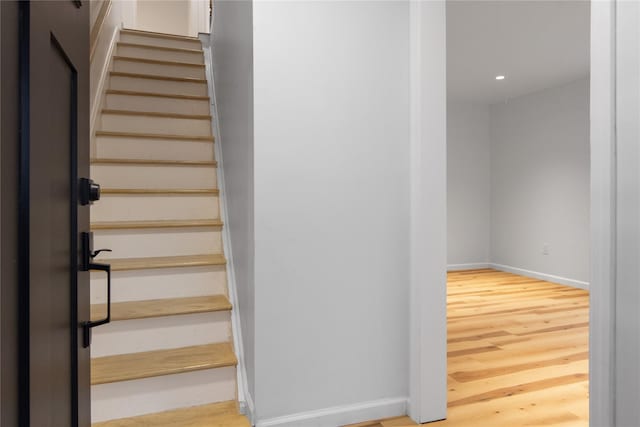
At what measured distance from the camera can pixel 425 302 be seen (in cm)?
190

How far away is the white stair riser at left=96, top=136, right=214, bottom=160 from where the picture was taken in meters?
2.83

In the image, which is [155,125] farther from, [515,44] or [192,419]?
[515,44]

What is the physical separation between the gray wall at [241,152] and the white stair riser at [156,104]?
604 millimetres

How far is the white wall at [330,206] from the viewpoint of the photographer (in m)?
1.76

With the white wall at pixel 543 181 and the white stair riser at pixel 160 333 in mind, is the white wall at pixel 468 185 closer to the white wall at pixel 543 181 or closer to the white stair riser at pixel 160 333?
the white wall at pixel 543 181

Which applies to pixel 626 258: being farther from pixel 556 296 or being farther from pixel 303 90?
pixel 556 296

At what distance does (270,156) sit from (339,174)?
31 centimetres

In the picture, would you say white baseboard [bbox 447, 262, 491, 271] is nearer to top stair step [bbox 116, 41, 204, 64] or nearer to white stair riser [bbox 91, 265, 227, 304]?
top stair step [bbox 116, 41, 204, 64]

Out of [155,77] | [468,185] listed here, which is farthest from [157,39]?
[468,185]

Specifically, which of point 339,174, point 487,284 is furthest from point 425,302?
point 487,284

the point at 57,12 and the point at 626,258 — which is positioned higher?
the point at 57,12

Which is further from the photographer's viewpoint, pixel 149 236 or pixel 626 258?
pixel 149 236

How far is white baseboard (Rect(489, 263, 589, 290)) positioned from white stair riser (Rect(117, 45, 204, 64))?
4.90 meters

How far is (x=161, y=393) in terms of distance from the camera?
5.98 ft
